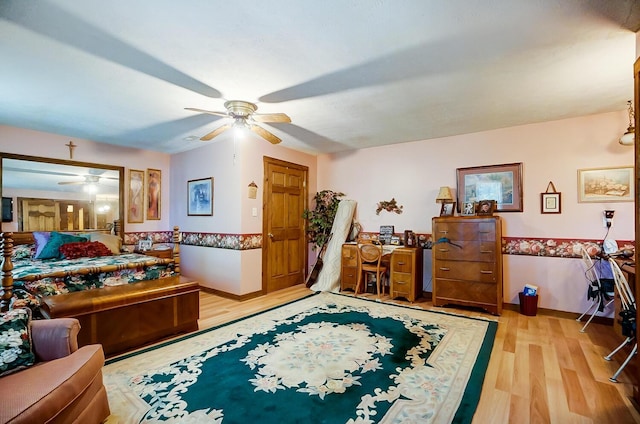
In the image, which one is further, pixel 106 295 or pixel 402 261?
pixel 402 261

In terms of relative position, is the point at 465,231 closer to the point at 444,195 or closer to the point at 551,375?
the point at 444,195

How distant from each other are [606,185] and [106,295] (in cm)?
555

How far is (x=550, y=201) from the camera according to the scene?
3.72 meters

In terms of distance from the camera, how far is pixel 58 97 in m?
2.90

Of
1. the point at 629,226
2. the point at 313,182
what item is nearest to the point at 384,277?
the point at 313,182

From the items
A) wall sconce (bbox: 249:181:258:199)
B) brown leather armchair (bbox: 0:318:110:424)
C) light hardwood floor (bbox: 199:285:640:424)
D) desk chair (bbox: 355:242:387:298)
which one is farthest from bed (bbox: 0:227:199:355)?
desk chair (bbox: 355:242:387:298)

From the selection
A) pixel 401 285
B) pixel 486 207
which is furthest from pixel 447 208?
pixel 401 285

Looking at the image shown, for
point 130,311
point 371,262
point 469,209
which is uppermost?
point 469,209

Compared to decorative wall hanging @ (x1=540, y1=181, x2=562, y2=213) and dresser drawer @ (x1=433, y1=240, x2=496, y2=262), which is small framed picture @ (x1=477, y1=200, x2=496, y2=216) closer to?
dresser drawer @ (x1=433, y1=240, x2=496, y2=262)

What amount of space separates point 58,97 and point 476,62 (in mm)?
3951

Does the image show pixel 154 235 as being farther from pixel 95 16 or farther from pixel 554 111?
pixel 554 111

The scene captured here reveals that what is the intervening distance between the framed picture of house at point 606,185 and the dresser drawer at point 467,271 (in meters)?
1.40

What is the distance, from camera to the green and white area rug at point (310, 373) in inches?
70.6

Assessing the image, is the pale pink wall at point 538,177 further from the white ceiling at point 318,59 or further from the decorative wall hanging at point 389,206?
the white ceiling at point 318,59
